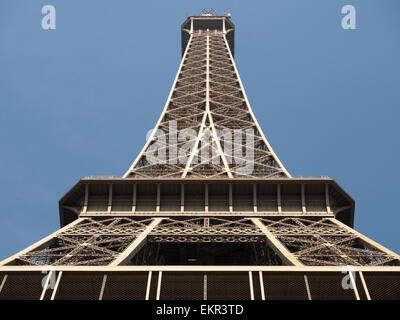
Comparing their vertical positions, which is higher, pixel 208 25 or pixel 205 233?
pixel 208 25

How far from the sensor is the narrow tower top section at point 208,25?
264ft

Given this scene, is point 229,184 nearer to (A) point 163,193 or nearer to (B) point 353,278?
(A) point 163,193

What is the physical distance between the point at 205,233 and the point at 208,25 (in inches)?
2412

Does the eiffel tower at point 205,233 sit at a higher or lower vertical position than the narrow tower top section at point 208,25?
lower

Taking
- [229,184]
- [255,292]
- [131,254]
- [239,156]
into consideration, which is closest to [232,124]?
[239,156]

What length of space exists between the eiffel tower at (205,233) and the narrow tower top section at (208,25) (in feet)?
100

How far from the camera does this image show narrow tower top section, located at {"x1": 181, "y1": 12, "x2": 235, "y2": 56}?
80.4 meters

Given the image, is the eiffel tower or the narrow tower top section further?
the narrow tower top section

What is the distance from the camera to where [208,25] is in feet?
268

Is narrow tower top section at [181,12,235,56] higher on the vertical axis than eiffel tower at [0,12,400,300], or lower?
higher

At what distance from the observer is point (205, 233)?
25625mm

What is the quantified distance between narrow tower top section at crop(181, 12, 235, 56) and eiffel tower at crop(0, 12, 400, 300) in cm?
3058

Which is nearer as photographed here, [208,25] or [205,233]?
[205,233]

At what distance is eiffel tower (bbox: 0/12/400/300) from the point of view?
52.7 feet
